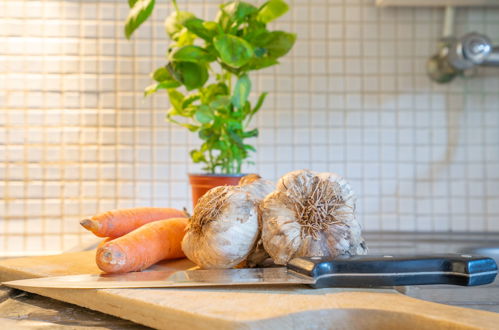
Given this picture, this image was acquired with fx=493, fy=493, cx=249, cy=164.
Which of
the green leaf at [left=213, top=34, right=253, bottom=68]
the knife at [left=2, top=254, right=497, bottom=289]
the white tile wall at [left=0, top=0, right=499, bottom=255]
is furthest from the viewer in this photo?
the white tile wall at [left=0, top=0, right=499, bottom=255]

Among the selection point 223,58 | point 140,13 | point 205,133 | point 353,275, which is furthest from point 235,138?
point 353,275

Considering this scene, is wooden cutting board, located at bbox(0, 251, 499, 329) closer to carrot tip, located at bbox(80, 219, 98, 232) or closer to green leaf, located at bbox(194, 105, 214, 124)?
carrot tip, located at bbox(80, 219, 98, 232)

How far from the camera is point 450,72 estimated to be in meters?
1.50

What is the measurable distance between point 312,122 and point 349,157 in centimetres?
16

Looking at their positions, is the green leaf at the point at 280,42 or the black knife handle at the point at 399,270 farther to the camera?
the green leaf at the point at 280,42

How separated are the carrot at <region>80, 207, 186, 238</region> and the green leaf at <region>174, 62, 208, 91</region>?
0.95 ft

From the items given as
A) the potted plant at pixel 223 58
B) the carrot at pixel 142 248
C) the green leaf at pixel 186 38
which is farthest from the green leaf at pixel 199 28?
the carrot at pixel 142 248

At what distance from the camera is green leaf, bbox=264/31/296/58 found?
1038mm

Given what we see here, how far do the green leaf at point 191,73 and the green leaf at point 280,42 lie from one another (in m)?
0.15

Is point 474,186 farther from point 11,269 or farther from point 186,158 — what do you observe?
point 11,269

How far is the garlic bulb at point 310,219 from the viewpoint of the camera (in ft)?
2.10

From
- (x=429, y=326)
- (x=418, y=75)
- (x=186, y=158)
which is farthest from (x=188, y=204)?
(x=429, y=326)

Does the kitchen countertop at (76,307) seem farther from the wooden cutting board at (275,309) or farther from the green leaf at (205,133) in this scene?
the green leaf at (205,133)

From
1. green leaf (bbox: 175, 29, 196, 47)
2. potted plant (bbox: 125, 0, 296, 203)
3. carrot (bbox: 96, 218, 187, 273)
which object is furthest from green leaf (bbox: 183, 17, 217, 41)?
carrot (bbox: 96, 218, 187, 273)
